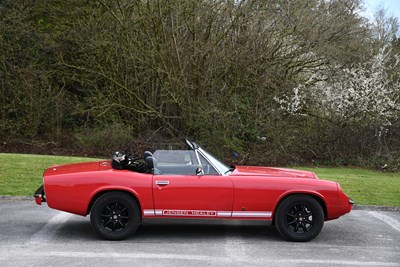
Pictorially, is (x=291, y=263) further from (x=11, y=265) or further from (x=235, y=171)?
(x=11, y=265)

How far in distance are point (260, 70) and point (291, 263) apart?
1557 centimetres

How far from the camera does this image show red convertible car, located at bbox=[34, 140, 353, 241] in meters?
7.34

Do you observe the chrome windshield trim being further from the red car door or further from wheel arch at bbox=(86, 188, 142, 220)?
wheel arch at bbox=(86, 188, 142, 220)

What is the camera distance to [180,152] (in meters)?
7.76

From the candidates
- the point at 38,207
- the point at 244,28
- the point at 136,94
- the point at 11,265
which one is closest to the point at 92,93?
the point at 136,94

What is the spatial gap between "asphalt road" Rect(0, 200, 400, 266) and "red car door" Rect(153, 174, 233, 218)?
413 mm

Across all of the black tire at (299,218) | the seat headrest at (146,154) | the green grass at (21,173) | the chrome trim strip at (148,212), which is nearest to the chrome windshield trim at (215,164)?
the seat headrest at (146,154)

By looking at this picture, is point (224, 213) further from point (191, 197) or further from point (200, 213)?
point (191, 197)

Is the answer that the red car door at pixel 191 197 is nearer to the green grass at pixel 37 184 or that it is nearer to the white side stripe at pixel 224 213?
the white side stripe at pixel 224 213

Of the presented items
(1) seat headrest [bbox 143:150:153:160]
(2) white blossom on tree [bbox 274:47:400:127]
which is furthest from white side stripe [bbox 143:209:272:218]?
(2) white blossom on tree [bbox 274:47:400:127]

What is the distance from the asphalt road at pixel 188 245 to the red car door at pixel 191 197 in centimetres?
41

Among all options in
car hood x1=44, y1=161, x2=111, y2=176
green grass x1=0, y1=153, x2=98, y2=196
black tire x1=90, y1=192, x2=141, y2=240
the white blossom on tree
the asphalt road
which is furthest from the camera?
Result: the white blossom on tree

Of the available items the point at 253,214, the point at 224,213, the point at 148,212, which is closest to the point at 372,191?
the point at 253,214

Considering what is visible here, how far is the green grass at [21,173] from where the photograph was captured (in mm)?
11352
